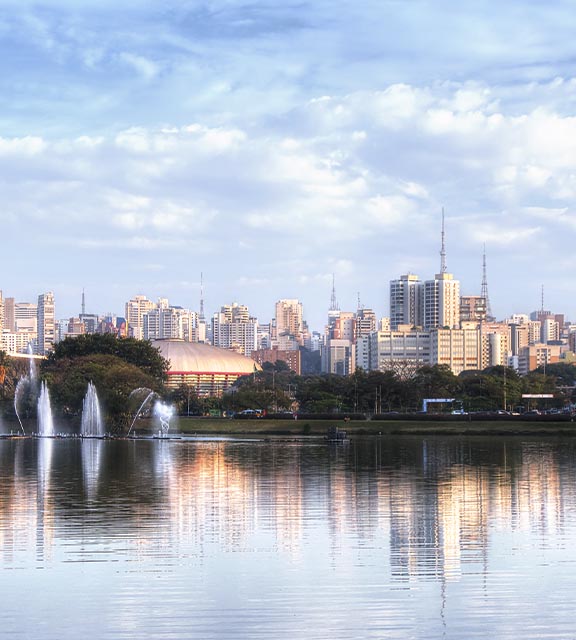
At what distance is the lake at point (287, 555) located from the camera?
61.4 ft

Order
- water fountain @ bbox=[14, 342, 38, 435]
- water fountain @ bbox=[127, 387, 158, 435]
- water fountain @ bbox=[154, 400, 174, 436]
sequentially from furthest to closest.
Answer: water fountain @ bbox=[14, 342, 38, 435]
water fountain @ bbox=[154, 400, 174, 436]
water fountain @ bbox=[127, 387, 158, 435]

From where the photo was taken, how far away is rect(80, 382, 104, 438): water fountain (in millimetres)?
107375

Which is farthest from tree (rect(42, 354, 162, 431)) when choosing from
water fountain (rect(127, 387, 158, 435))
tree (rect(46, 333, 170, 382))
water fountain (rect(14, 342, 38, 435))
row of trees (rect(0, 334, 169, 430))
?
tree (rect(46, 333, 170, 382))

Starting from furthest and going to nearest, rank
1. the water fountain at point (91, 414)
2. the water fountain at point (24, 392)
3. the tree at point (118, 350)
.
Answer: the tree at point (118, 350)
the water fountain at point (24, 392)
the water fountain at point (91, 414)

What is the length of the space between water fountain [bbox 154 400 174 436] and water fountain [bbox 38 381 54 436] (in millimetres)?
10376

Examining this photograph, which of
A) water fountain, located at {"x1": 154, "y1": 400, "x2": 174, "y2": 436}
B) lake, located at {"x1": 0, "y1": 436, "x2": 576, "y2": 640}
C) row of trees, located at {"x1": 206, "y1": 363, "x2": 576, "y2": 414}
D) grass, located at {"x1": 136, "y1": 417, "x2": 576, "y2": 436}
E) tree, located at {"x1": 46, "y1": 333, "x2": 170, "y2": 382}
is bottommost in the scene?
lake, located at {"x1": 0, "y1": 436, "x2": 576, "y2": 640}

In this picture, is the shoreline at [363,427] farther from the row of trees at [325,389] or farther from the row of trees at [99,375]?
the row of trees at [325,389]

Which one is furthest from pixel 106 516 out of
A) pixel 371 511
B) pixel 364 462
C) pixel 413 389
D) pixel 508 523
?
pixel 413 389

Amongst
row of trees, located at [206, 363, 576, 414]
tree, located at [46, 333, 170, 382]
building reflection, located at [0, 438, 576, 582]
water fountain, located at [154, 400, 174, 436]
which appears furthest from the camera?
tree, located at [46, 333, 170, 382]

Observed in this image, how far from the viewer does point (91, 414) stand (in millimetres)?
108438

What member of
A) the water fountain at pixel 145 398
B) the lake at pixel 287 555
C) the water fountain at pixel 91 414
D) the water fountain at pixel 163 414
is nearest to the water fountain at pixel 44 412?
the water fountain at pixel 91 414

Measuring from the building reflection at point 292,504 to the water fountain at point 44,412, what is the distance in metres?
48.6

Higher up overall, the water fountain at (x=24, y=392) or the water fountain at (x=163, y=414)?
the water fountain at (x=24, y=392)

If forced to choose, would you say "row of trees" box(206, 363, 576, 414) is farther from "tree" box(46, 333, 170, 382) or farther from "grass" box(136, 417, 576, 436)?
"grass" box(136, 417, 576, 436)
